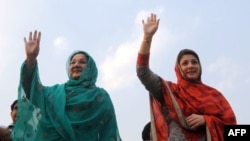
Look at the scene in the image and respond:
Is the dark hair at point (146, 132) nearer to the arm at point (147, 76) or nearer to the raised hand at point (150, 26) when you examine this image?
the arm at point (147, 76)

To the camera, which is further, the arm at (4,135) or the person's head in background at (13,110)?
the person's head in background at (13,110)

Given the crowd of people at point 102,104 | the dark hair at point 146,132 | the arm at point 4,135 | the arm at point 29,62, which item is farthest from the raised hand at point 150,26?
the arm at point 4,135

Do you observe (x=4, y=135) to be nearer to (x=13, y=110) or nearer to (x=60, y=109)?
(x=13, y=110)

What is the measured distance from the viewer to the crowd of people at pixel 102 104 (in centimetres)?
411

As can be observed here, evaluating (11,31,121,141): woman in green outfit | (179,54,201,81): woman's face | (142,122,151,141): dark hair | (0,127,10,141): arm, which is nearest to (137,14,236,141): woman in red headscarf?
(179,54,201,81): woman's face

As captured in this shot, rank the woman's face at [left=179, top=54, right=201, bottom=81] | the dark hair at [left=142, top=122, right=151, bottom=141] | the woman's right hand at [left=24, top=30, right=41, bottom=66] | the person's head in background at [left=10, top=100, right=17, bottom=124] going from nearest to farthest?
the woman's right hand at [left=24, top=30, right=41, bottom=66], the woman's face at [left=179, top=54, right=201, bottom=81], the person's head in background at [left=10, top=100, right=17, bottom=124], the dark hair at [left=142, top=122, right=151, bottom=141]

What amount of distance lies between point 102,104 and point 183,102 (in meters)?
0.71

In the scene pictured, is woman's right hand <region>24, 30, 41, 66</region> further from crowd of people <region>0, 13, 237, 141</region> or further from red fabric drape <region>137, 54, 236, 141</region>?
red fabric drape <region>137, 54, 236, 141</region>

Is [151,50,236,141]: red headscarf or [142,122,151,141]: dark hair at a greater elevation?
[151,50,236,141]: red headscarf

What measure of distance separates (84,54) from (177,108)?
3.12ft

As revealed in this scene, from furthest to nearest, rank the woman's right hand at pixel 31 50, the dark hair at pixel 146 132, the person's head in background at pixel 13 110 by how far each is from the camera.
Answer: the dark hair at pixel 146 132
the person's head in background at pixel 13 110
the woman's right hand at pixel 31 50

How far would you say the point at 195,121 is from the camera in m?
4.31

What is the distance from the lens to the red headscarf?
4.34m

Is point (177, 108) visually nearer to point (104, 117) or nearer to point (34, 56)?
point (104, 117)
